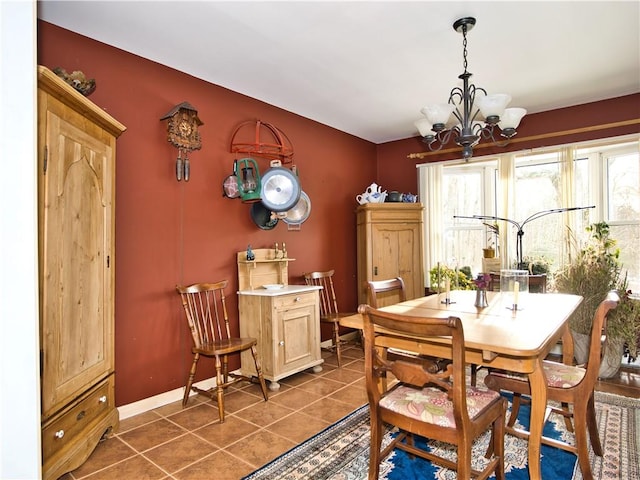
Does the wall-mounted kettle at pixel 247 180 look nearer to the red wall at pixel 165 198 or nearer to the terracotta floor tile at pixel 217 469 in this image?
the red wall at pixel 165 198

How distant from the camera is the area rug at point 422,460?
2021mm

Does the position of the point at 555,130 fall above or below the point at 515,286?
above

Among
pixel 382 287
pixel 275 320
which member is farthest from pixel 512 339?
pixel 275 320

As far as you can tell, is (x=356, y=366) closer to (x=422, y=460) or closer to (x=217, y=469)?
(x=422, y=460)

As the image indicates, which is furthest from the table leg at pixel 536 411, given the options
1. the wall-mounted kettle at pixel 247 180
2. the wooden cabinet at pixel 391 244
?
the wooden cabinet at pixel 391 244

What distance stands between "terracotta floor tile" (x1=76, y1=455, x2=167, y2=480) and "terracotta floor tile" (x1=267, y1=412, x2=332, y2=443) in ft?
2.40

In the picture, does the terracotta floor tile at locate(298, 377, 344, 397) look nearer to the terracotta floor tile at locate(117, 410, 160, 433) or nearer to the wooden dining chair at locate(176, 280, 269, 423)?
the wooden dining chair at locate(176, 280, 269, 423)

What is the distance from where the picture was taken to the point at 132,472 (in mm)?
2094

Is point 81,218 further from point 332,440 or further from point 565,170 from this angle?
point 565,170

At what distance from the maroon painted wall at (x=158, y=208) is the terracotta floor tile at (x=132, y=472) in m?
0.67

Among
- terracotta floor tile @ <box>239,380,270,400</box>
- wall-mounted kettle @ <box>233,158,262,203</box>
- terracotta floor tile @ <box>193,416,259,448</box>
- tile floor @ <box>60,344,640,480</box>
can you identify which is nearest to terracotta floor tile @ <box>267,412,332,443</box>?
tile floor @ <box>60,344,640,480</box>

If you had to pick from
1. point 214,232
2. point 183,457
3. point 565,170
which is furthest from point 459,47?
point 183,457

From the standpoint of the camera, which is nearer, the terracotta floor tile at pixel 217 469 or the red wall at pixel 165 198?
the terracotta floor tile at pixel 217 469

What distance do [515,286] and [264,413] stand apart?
192 cm
